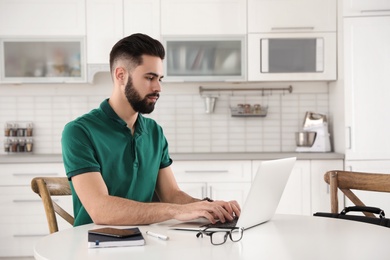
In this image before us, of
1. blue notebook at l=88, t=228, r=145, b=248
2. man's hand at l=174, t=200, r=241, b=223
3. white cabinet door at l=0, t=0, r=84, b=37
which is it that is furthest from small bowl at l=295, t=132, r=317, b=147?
blue notebook at l=88, t=228, r=145, b=248

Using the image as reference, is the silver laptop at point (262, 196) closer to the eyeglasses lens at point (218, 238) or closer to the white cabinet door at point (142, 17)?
the eyeglasses lens at point (218, 238)

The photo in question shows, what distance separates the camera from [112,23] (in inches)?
179

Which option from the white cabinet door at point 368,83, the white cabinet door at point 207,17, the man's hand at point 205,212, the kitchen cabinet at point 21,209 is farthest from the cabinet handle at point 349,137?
the man's hand at point 205,212

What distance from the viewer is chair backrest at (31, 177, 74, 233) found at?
2.16 meters

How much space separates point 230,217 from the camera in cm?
188

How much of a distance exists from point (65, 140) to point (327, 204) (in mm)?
2696

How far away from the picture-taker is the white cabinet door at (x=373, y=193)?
4.29 metres

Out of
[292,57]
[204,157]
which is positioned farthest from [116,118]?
[292,57]

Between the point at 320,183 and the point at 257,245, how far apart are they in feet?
9.27

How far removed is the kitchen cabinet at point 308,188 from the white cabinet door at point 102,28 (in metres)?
1.39

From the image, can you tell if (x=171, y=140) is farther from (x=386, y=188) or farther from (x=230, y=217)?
(x=230, y=217)

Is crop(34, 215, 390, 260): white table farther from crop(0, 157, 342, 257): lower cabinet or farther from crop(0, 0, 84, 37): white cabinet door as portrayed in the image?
crop(0, 0, 84, 37): white cabinet door

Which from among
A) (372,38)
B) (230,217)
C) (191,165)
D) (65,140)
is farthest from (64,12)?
(230,217)

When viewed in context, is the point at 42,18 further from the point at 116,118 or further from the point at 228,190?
the point at 116,118
